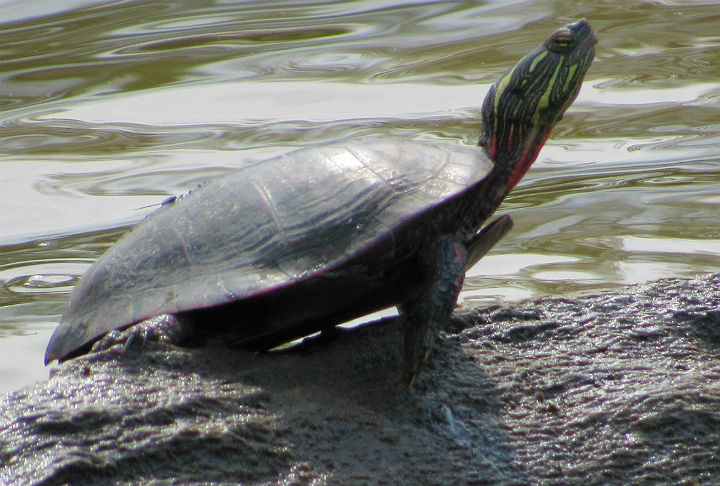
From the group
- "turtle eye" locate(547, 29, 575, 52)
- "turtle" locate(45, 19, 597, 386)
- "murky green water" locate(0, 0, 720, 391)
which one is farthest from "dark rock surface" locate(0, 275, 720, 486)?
A: "murky green water" locate(0, 0, 720, 391)

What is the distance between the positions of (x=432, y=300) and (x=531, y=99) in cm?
115

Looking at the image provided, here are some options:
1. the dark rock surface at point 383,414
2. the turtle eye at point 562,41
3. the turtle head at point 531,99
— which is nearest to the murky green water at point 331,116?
the turtle head at point 531,99

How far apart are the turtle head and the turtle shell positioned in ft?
1.21

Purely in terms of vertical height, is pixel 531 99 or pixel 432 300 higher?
pixel 531 99

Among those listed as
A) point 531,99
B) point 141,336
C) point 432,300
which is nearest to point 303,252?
point 432,300

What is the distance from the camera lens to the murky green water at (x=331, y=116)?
490 centimetres

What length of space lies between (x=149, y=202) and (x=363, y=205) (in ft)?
9.60

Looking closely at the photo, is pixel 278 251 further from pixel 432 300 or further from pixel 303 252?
pixel 432 300

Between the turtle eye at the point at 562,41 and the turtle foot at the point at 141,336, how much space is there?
72.1 inches

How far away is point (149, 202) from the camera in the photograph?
561cm

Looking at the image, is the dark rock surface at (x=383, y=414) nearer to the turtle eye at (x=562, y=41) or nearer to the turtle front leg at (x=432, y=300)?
the turtle front leg at (x=432, y=300)

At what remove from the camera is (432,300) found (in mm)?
2756

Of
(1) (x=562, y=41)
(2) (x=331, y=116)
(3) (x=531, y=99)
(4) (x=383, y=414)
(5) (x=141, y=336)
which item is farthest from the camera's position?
(2) (x=331, y=116)

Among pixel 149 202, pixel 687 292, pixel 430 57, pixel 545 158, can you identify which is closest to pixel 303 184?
pixel 687 292
